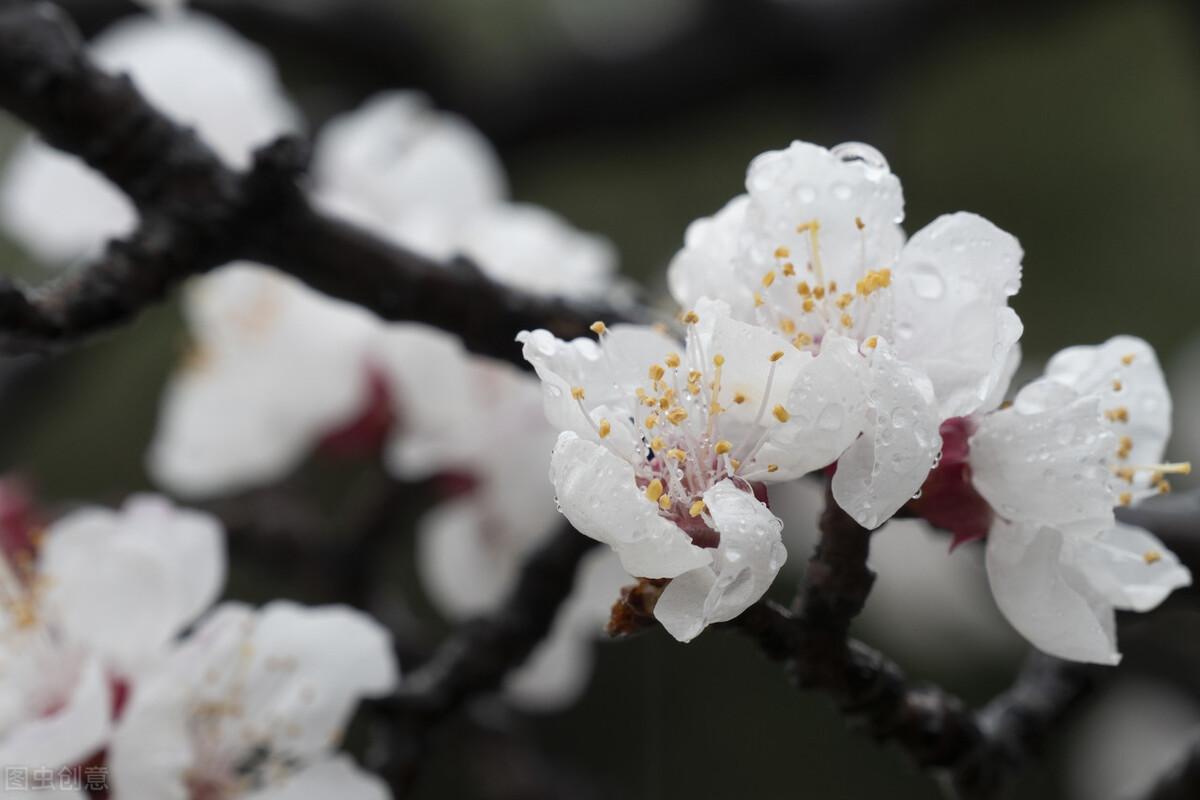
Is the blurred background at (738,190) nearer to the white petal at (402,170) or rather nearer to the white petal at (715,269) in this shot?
the white petal at (402,170)

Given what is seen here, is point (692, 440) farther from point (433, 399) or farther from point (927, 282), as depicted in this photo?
point (433, 399)

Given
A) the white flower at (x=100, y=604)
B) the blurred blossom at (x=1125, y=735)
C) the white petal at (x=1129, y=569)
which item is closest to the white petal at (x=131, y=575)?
the white flower at (x=100, y=604)

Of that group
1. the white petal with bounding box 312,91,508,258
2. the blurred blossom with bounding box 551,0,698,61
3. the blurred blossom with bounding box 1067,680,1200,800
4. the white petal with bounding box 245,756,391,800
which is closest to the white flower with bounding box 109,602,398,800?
the white petal with bounding box 245,756,391,800

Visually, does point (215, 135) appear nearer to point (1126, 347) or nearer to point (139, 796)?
point (139, 796)

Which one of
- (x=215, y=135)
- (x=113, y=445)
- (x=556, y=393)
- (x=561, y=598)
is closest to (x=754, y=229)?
(x=556, y=393)

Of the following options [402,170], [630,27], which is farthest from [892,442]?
[630,27]

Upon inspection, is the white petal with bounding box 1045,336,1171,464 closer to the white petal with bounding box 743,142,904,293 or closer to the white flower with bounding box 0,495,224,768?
the white petal with bounding box 743,142,904,293
